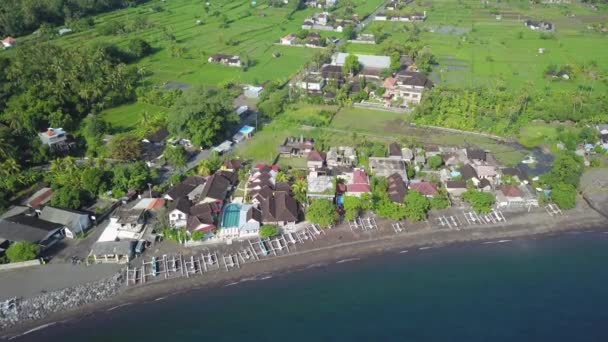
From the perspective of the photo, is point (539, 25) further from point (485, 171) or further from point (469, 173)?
point (469, 173)

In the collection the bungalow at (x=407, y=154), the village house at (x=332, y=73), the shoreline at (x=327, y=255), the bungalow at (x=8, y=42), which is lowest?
the shoreline at (x=327, y=255)

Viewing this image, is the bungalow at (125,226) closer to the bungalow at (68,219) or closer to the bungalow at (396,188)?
the bungalow at (68,219)

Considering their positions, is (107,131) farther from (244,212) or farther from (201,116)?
(244,212)

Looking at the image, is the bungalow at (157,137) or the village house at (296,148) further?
the bungalow at (157,137)

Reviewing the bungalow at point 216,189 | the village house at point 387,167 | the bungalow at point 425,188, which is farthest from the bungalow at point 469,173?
the bungalow at point 216,189

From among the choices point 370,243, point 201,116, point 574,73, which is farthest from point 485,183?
point 574,73

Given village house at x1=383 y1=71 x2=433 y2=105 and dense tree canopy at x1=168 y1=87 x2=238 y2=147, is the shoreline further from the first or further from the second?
village house at x1=383 y1=71 x2=433 y2=105

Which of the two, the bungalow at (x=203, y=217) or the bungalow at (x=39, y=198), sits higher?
the bungalow at (x=39, y=198)
